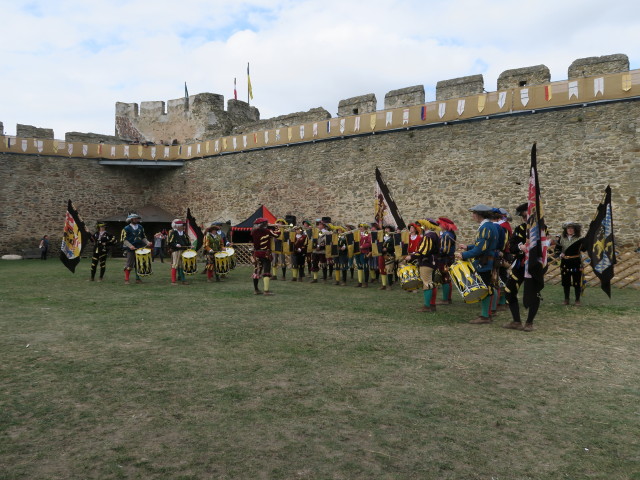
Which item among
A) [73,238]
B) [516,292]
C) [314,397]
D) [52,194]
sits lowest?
[314,397]

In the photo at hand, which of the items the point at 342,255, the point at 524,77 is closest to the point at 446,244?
the point at 342,255

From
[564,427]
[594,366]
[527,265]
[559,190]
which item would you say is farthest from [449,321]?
[559,190]

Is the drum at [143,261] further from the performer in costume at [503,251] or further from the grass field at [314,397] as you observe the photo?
the performer in costume at [503,251]

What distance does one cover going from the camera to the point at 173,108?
25.7 meters

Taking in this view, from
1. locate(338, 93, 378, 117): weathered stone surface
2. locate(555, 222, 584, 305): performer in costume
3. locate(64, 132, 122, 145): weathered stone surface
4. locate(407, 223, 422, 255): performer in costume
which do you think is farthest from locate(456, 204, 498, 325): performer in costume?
locate(64, 132, 122, 145): weathered stone surface

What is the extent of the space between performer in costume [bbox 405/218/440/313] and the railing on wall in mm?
7965

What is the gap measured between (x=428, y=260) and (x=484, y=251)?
127 centimetres

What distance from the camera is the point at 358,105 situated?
57.1 ft

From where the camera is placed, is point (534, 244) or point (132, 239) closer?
point (534, 244)

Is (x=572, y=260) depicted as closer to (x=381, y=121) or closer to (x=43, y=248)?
(x=381, y=121)

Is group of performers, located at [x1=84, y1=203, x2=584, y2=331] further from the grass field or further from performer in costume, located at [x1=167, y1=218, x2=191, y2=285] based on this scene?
the grass field

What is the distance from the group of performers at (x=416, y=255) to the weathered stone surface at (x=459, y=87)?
5.78 m

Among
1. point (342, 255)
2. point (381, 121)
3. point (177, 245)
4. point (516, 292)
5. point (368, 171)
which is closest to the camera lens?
point (516, 292)

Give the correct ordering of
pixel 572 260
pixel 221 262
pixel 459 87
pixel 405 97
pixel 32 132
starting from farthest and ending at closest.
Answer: pixel 32 132, pixel 405 97, pixel 459 87, pixel 221 262, pixel 572 260
